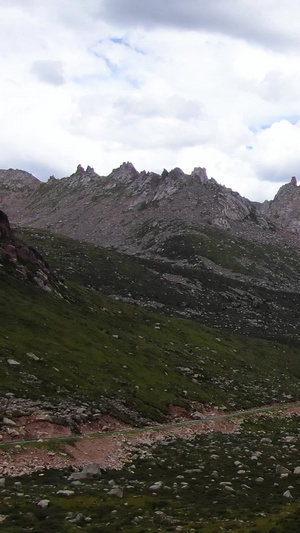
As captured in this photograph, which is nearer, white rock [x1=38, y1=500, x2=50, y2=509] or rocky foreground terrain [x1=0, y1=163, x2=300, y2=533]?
white rock [x1=38, y1=500, x2=50, y2=509]

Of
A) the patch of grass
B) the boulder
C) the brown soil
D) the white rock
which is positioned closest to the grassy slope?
the brown soil

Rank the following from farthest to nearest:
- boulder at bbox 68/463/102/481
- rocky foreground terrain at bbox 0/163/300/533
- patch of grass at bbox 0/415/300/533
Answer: boulder at bbox 68/463/102/481
rocky foreground terrain at bbox 0/163/300/533
patch of grass at bbox 0/415/300/533

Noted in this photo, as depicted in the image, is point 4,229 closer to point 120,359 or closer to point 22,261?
point 22,261

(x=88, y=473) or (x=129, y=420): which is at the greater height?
(x=88, y=473)

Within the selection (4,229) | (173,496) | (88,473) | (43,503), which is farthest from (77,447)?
(4,229)

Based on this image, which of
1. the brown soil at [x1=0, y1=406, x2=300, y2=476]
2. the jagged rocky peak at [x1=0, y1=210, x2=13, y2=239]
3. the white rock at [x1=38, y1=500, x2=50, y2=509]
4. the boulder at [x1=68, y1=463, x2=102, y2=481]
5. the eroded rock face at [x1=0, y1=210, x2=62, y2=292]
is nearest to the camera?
the white rock at [x1=38, y1=500, x2=50, y2=509]

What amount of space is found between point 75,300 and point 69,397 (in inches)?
2017

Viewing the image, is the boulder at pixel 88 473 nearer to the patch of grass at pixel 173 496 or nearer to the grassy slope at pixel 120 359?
the patch of grass at pixel 173 496

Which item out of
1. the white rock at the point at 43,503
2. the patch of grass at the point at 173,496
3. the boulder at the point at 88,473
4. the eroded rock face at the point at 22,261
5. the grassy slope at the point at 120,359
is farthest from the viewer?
the eroded rock face at the point at 22,261

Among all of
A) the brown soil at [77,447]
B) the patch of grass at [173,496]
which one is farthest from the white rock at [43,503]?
the brown soil at [77,447]

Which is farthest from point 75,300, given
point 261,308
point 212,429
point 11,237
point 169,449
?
point 261,308

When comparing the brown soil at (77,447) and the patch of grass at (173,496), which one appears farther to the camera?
the brown soil at (77,447)

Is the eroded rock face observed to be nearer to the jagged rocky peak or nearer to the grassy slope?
the jagged rocky peak

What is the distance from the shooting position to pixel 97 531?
72.6 feet
